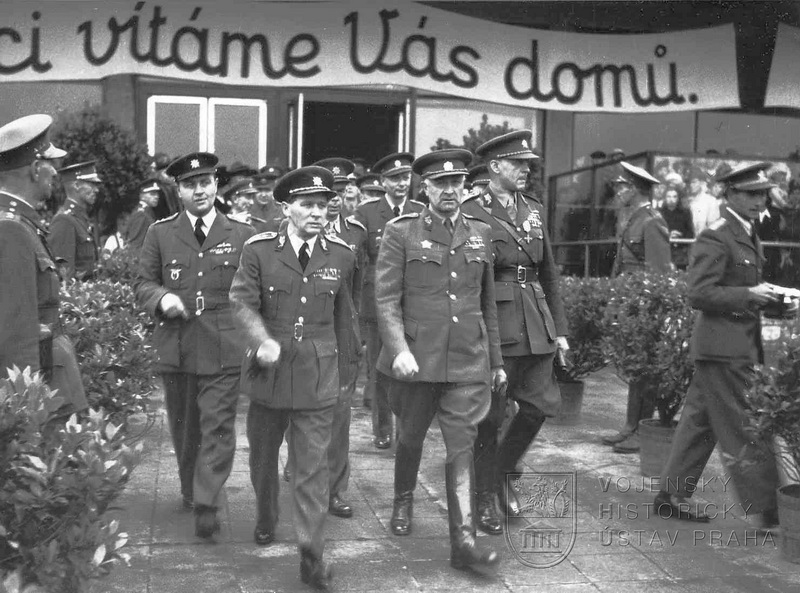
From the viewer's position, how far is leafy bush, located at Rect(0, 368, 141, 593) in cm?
311

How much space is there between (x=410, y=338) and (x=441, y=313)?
201mm

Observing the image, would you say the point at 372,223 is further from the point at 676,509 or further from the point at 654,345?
the point at 676,509

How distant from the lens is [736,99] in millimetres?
13219

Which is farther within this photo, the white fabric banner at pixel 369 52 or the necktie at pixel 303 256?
the white fabric banner at pixel 369 52

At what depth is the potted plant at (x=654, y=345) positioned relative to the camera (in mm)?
6848

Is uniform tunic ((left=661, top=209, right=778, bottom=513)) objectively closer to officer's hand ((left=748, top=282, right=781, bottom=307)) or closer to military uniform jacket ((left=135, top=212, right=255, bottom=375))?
officer's hand ((left=748, top=282, right=781, bottom=307))

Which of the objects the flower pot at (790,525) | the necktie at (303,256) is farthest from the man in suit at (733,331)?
the necktie at (303,256)

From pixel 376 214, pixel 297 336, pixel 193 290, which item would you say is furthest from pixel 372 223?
pixel 297 336

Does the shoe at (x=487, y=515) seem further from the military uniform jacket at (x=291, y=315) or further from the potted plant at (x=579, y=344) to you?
the potted plant at (x=579, y=344)

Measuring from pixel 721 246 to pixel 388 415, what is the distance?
3096mm

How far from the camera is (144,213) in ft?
36.0

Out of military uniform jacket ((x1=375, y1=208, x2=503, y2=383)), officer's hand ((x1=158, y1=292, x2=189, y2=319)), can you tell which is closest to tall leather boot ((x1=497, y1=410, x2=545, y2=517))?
military uniform jacket ((x1=375, y1=208, x2=503, y2=383))

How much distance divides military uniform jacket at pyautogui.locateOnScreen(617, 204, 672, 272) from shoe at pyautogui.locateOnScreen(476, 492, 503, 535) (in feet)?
11.7

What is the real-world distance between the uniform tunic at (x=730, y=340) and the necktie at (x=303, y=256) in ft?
7.09
